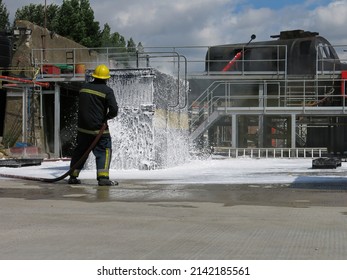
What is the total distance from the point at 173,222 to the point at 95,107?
172 inches

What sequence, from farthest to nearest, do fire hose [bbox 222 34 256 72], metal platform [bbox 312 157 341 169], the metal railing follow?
fire hose [bbox 222 34 256 72] → the metal railing → metal platform [bbox 312 157 341 169]

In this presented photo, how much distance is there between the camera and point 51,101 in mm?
23359

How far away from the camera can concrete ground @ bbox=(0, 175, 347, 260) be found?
500cm

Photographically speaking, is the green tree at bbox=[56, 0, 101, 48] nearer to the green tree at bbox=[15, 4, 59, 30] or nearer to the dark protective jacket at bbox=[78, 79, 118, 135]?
the green tree at bbox=[15, 4, 59, 30]

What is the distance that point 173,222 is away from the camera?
21.3 feet

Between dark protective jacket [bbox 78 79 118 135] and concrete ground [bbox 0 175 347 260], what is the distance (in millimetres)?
1141

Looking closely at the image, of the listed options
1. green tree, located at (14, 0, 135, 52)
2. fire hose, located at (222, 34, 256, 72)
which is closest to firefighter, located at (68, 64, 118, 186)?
fire hose, located at (222, 34, 256, 72)

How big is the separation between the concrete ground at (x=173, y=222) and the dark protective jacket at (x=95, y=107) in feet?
3.74

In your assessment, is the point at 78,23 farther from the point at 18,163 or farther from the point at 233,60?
the point at 18,163

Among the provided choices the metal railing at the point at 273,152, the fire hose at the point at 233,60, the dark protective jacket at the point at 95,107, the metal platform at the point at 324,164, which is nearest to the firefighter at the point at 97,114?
the dark protective jacket at the point at 95,107

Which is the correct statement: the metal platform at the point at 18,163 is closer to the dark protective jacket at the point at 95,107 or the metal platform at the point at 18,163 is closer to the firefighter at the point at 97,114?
the firefighter at the point at 97,114

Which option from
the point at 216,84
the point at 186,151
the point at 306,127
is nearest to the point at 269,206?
the point at 186,151

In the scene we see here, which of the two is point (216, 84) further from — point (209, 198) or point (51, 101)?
point (209, 198)
